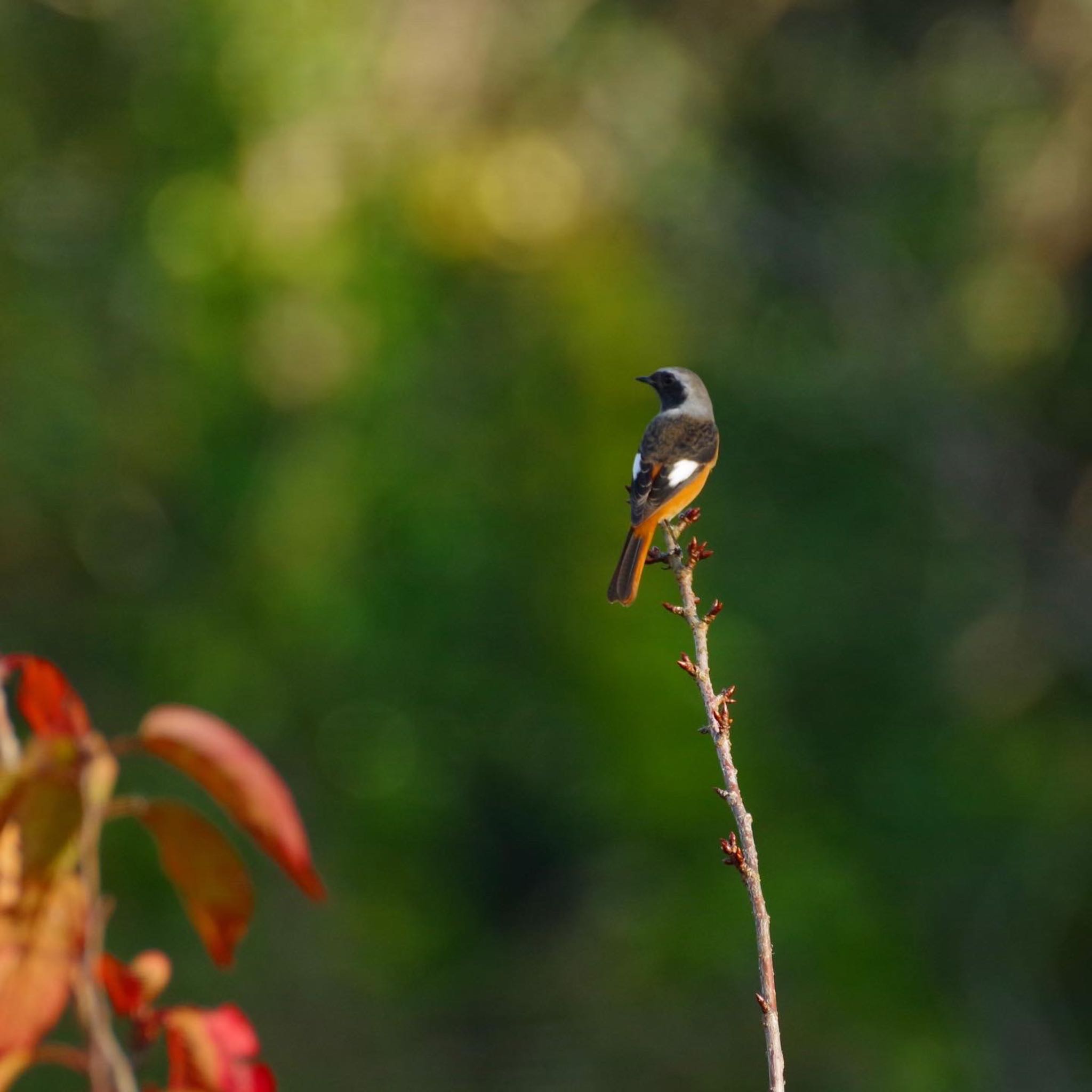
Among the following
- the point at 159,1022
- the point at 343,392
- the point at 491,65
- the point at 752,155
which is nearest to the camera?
the point at 159,1022

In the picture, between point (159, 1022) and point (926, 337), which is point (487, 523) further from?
point (159, 1022)

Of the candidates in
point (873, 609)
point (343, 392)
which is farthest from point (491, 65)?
point (873, 609)

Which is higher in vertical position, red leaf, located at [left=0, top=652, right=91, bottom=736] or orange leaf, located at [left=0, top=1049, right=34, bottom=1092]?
red leaf, located at [left=0, top=652, right=91, bottom=736]

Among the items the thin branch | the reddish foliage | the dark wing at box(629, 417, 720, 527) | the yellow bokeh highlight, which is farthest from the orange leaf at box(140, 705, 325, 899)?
the yellow bokeh highlight

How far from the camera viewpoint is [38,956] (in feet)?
3.89

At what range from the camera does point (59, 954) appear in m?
1.19

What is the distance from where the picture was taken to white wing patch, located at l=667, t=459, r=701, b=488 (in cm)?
306

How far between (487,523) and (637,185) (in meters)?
3.03

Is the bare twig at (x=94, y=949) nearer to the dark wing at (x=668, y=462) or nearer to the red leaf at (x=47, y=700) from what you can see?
the red leaf at (x=47, y=700)

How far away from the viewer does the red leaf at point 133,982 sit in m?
1.37

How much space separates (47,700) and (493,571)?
893cm

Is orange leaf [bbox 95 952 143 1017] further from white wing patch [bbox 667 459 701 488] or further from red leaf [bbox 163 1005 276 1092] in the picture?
white wing patch [bbox 667 459 701 488]

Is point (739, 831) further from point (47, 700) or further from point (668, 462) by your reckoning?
point (668, 462)

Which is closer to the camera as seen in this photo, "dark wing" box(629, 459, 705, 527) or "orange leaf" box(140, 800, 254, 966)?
"orange leaf" box(140, 800, 254, 966)
